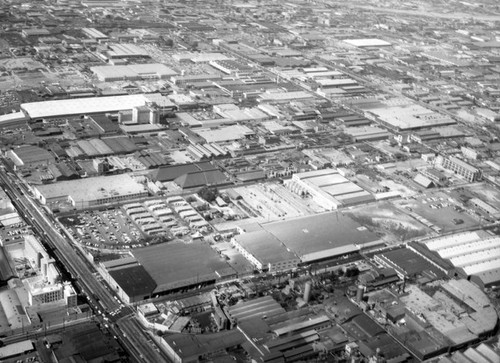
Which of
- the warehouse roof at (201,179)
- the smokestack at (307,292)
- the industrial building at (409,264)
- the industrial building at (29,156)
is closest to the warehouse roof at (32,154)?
the industrial building at (29,156)

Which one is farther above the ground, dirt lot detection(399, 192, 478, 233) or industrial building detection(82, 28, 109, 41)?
industrial building detection(82, 28, 109, 41)

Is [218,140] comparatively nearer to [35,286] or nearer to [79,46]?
[35,286]

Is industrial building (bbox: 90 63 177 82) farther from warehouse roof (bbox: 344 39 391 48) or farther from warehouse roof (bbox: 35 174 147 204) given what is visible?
warehouse roof (bbox: 344 39 391 48)

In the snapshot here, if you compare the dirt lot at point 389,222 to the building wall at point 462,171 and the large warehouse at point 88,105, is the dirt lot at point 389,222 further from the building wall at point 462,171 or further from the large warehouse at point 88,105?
the large warehouse at point 88,105

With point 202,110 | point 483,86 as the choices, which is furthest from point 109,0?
Result: point 483,86

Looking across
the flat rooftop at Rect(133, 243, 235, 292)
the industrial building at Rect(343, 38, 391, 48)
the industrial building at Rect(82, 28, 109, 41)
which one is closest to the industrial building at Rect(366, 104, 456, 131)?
the industrial building at Rect(343, 38, 391, 48)
